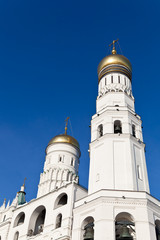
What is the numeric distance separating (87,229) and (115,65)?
14.2 metres

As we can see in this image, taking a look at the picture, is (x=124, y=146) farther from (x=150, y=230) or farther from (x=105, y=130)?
(x=150, y=230)

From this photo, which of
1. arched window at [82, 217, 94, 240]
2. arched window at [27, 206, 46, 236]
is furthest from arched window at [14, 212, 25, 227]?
Result: arched window at [82, 217, 94, 240]

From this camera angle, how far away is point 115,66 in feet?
85.3

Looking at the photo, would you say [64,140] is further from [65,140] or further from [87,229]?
[87,229]

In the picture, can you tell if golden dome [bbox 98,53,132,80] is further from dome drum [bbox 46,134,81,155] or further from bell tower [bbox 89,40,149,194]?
dome drum [bbox 46,134,81,155]

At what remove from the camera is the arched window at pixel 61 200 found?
22.2 meters

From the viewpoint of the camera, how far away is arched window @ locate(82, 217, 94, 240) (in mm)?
16266

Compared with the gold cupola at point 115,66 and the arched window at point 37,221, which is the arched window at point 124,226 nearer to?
the arched window at point 37,221

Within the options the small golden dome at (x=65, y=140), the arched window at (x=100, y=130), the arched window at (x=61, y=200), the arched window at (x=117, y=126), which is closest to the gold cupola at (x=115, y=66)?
the arched window at (x=117, y=126)

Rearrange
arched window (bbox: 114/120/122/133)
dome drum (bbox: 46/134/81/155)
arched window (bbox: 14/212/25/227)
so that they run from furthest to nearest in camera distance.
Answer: dome drum (bbox: 46/134/81/155), arched window (bbox: 14/212/25/227), arched window (bbox: 114/120/122/133)

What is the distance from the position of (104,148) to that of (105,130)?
5.27 ft

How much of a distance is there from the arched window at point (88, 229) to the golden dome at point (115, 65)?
1306cm

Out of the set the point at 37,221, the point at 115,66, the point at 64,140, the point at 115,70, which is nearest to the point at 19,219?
the point at 37,221

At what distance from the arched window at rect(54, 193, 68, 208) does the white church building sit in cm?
7
